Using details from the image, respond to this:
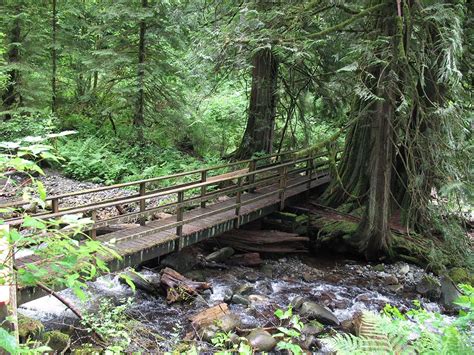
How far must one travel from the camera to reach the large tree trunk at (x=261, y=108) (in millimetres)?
13570

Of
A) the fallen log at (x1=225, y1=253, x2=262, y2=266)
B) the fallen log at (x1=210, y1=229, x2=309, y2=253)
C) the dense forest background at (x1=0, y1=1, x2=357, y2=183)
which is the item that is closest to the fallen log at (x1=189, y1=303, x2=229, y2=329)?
the fallen log at (x1=225, y1=253, x2=262, y2=266)

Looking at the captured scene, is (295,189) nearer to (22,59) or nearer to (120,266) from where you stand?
(120,266)

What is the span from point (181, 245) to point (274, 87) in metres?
7.38

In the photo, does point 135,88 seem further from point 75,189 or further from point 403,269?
point 403,269

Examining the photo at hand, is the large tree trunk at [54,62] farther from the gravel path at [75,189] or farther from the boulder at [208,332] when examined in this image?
the boulder at [208,332]

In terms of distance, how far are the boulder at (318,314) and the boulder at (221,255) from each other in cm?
294

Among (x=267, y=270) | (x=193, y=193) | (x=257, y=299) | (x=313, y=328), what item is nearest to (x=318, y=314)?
(x=313, y=328)

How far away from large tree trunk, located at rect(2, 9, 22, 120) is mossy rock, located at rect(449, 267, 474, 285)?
56.8ft

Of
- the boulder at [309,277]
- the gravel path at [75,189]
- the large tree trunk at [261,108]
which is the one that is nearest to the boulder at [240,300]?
the boulder at [309,277]

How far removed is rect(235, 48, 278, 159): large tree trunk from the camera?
13.6 m

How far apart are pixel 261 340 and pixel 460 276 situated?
18.1 feet

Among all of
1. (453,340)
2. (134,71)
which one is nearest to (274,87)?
(134,71)

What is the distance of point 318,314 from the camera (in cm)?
730

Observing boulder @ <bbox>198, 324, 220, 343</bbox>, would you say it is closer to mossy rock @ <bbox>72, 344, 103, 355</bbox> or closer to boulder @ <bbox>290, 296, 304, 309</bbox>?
mossy rock @ <bbox>72, 344, 103, 355</bbox>
